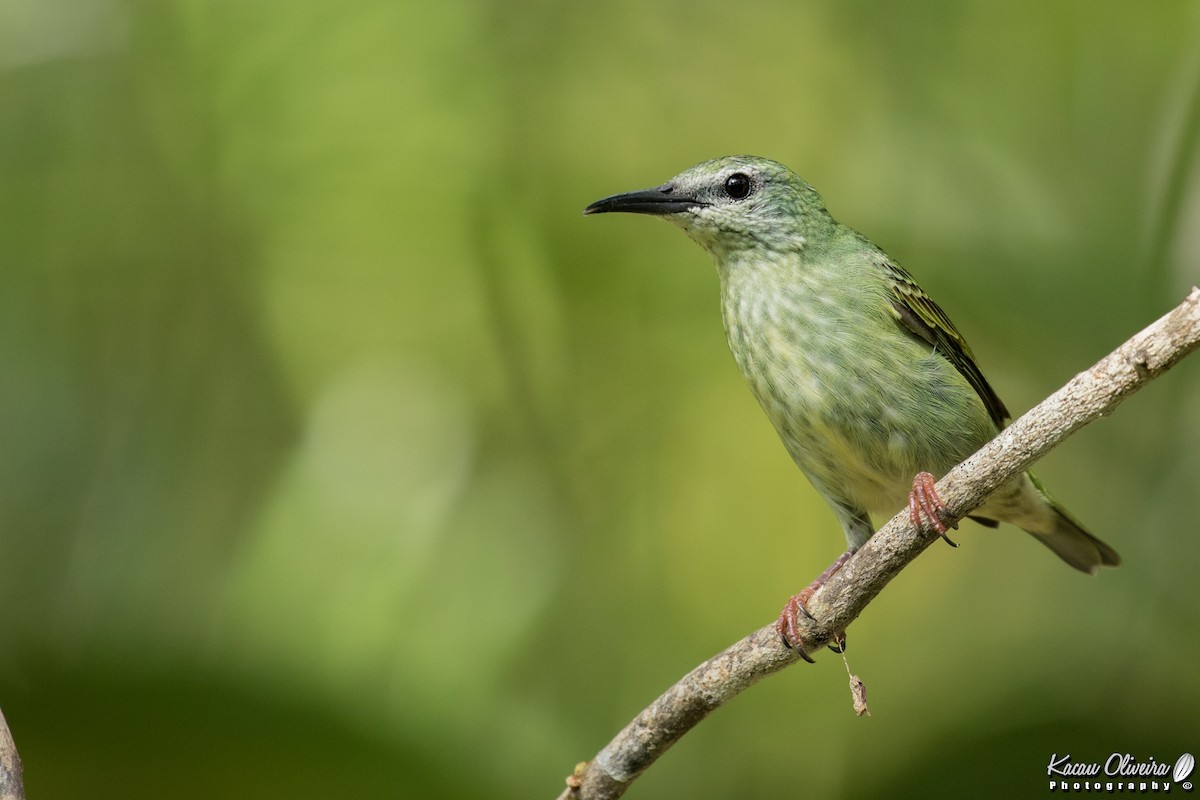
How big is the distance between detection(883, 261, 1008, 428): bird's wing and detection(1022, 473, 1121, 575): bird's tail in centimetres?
42

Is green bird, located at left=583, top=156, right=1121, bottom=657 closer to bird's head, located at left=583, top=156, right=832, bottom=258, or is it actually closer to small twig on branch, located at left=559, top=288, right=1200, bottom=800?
bird's head, located at left=583, top=156, right=832, bottom=258

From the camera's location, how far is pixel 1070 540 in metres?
4.39

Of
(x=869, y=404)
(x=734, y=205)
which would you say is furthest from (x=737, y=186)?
(x=869, y=404)

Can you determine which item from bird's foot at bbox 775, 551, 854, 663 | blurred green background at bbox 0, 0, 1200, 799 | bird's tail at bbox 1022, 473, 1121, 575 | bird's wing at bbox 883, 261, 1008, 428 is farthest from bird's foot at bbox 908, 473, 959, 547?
blurred green background at bbox 0, 0, 1200, 799

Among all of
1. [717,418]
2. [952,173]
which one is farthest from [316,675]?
[952,173]

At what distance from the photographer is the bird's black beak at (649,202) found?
416 centimetres

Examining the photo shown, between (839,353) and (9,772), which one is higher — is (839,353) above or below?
above

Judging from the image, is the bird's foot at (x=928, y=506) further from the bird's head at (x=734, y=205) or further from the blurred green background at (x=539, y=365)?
the blurred green background at (x=539, y=365)

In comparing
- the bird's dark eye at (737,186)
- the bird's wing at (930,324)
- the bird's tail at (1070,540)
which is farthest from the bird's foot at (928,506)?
the bird's dark eye at (737,186)

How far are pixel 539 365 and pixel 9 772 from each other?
3.51 meters

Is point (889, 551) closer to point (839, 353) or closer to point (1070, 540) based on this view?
point (839, 353)

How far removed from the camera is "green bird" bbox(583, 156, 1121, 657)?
388cm

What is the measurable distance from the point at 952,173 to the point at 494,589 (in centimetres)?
313

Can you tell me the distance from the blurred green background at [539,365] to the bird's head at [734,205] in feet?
4.92
